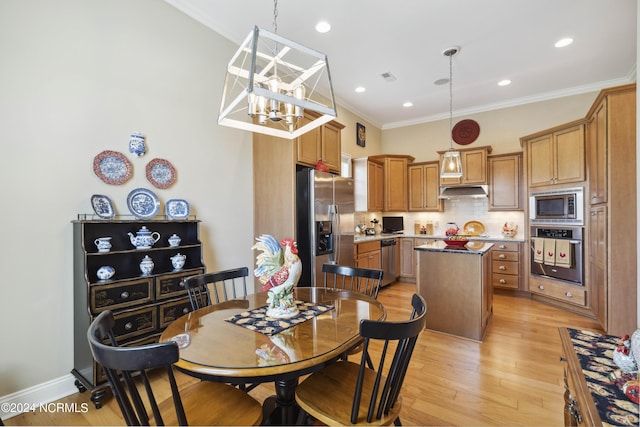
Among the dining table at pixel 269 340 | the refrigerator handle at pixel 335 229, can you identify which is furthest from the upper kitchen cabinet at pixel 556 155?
the dining table at pixel 269 340

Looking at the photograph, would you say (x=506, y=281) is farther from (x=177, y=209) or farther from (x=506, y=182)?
(x=177, y=209)

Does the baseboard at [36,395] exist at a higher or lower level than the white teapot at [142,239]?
lower

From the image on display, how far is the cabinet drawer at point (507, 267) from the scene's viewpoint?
15.5ft

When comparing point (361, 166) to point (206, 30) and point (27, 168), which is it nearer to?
point (206, 30)

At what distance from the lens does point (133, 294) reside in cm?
219

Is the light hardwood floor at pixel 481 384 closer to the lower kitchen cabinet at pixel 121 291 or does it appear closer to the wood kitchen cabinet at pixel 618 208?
the lower kitchen cabinet at pixel 121 291

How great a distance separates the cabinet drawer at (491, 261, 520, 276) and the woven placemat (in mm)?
4245

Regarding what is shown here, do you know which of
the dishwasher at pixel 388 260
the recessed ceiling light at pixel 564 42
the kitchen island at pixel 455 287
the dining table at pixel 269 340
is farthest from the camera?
the dishwasher at pixel 388 260

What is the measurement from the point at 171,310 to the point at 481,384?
2.55 m

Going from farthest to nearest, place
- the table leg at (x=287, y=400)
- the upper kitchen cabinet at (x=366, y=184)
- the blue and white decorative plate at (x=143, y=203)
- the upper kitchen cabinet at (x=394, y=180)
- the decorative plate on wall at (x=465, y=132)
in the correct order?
the upper kitchen cabinet at (x=394, y=180)
the decorative plate on wall at (x=465, y=132)
the upper kitchen cabinet at (x=366, y=184)
the blue and white decorative plate at (x=143, y=203)
the table leg at (x=287, y=400)

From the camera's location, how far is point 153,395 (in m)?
1.28

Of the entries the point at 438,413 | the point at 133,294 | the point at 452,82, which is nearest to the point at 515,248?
the point at 452,82

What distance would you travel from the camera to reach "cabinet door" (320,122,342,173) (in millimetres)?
4000

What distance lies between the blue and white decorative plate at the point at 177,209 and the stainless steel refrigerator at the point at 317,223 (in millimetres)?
1308
